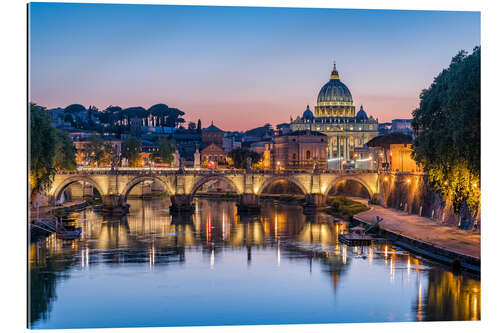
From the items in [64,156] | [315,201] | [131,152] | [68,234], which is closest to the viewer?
[68,234]

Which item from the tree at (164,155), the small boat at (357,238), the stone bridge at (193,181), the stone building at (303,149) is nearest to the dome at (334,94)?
the stone building at (303,149)

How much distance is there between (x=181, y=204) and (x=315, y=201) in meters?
8.53

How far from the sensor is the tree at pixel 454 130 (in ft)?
62.3

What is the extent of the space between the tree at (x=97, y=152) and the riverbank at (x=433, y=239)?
31.1m

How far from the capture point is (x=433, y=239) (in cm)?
2483

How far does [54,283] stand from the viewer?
20438mm

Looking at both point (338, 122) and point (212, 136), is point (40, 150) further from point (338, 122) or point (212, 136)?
point (338, 122)

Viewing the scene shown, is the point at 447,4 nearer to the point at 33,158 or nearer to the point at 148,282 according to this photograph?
the point at 148,282

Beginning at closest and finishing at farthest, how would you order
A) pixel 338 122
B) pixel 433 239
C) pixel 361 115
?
pixel 433 239
pixel 338 122
pixel 361 115

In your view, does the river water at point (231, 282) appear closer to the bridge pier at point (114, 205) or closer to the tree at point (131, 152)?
the bridge pier at point (114, 205)

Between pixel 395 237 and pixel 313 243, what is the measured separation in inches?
141

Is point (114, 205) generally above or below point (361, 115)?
below

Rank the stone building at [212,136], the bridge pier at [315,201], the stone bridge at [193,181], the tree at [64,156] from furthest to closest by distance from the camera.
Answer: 1. the stone building at [212,136]
2. the bridge pier at [315,201]
3. the stone bridge at [193,181]
4. the tree at [64,156]

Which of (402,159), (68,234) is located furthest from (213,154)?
(68,234)
